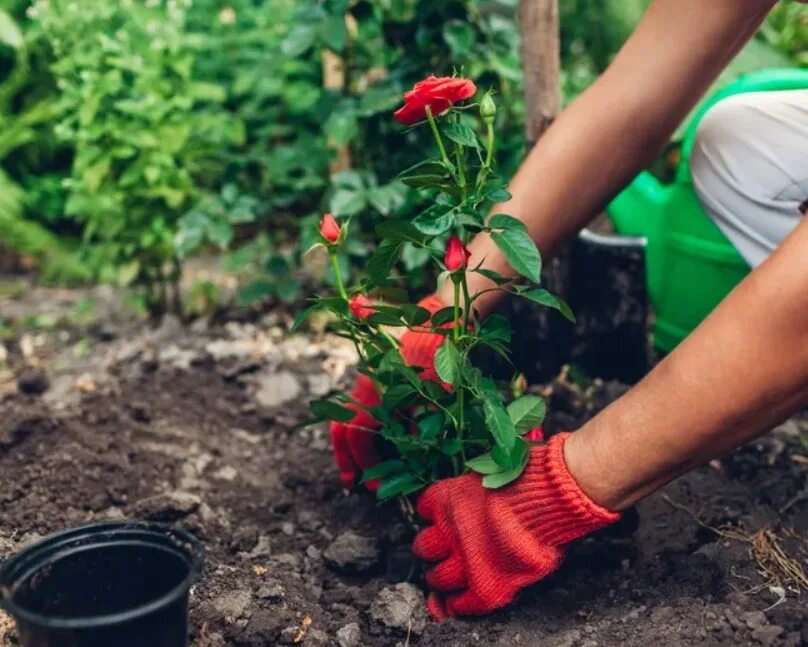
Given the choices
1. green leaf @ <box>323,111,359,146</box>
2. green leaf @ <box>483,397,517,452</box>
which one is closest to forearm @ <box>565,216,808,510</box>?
green leaf @ <box>483,397,517,452</box>

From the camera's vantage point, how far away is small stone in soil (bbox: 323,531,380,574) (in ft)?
5.75

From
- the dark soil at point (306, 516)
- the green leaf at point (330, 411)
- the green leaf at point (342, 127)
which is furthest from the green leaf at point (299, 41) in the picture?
the green leaf at point (330, 411)

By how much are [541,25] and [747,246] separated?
0.74 metres

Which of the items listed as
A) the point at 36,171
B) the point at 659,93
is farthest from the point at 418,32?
the point at 36,171

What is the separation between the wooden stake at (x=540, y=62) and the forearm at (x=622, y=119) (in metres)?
0.49

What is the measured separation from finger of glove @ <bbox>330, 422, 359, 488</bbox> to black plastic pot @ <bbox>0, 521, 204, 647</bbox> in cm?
47

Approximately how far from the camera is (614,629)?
1537 mm

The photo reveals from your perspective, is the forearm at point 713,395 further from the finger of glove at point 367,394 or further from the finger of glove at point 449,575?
the finger of glove at point 367,394

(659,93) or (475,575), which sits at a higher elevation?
(659,93)

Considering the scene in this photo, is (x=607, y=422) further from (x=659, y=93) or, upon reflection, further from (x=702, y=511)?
(x=659, y=93)

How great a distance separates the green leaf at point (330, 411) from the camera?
1684mm

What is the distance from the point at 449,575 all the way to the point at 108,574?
0.56 metres

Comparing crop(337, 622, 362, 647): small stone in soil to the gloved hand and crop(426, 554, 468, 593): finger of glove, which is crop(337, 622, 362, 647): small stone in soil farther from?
the gloved hand

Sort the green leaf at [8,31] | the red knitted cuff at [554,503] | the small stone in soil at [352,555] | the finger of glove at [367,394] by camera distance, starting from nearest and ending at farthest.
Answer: the red knitted cuff at [554,503] < the small stone in soil at [352,555] < the finger of glove at [367,394] < the green leaf at [8,31]
